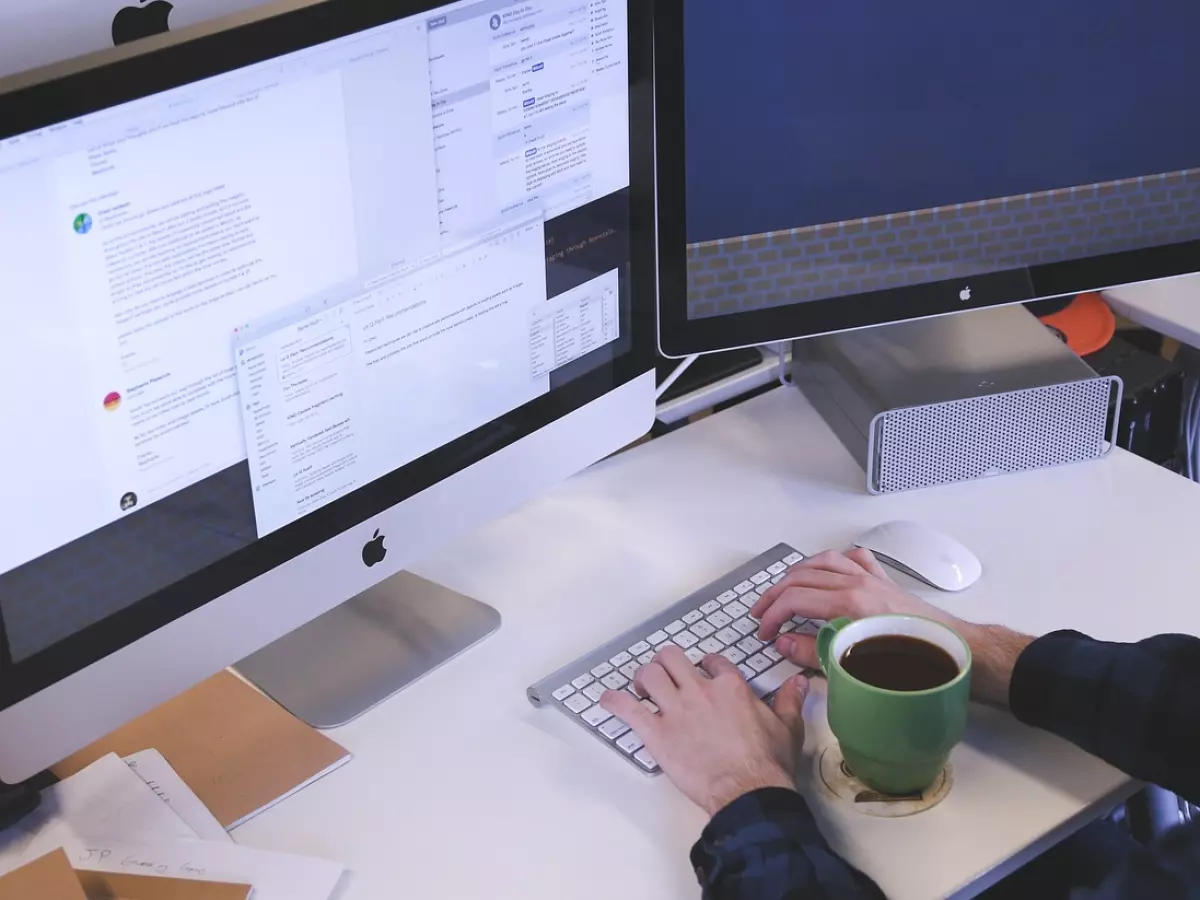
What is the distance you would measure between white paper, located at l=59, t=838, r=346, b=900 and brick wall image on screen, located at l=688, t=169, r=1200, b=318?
22.4 inches

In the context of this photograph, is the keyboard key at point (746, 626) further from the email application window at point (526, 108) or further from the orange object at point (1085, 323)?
the orange object at point (1085, 323)

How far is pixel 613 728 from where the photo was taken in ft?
3.25

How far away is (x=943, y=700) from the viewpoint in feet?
2.82

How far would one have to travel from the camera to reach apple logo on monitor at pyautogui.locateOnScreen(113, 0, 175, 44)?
3.13ft

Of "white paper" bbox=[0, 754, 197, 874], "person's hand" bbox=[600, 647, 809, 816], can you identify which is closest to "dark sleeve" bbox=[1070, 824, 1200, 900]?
"person's hand" bbox=[600, 647, 809, 816]

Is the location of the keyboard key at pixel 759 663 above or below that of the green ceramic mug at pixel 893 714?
below

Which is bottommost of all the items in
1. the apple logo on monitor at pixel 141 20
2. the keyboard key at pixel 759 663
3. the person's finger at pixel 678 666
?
the keyboard key at pixel 759 663

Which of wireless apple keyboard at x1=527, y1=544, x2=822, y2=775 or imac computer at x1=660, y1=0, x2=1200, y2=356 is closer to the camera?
wireless apple keyboard at x1=527, y1=544, x2=822, y2=775

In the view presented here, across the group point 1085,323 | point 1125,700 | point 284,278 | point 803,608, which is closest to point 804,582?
point 803,608

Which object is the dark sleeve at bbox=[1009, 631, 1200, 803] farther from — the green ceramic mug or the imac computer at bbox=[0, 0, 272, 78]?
the imac computer at bbox=[0, 0, 272, 78]

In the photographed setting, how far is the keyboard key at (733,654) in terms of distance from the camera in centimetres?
104

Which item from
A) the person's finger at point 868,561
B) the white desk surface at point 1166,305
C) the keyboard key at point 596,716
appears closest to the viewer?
the keyboard key at point 596,716

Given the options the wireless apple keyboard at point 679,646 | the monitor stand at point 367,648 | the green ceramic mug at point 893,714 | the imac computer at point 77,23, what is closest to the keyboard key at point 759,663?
the wireless apple keyboard at point 679,646

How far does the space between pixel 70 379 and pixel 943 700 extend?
563 mm
